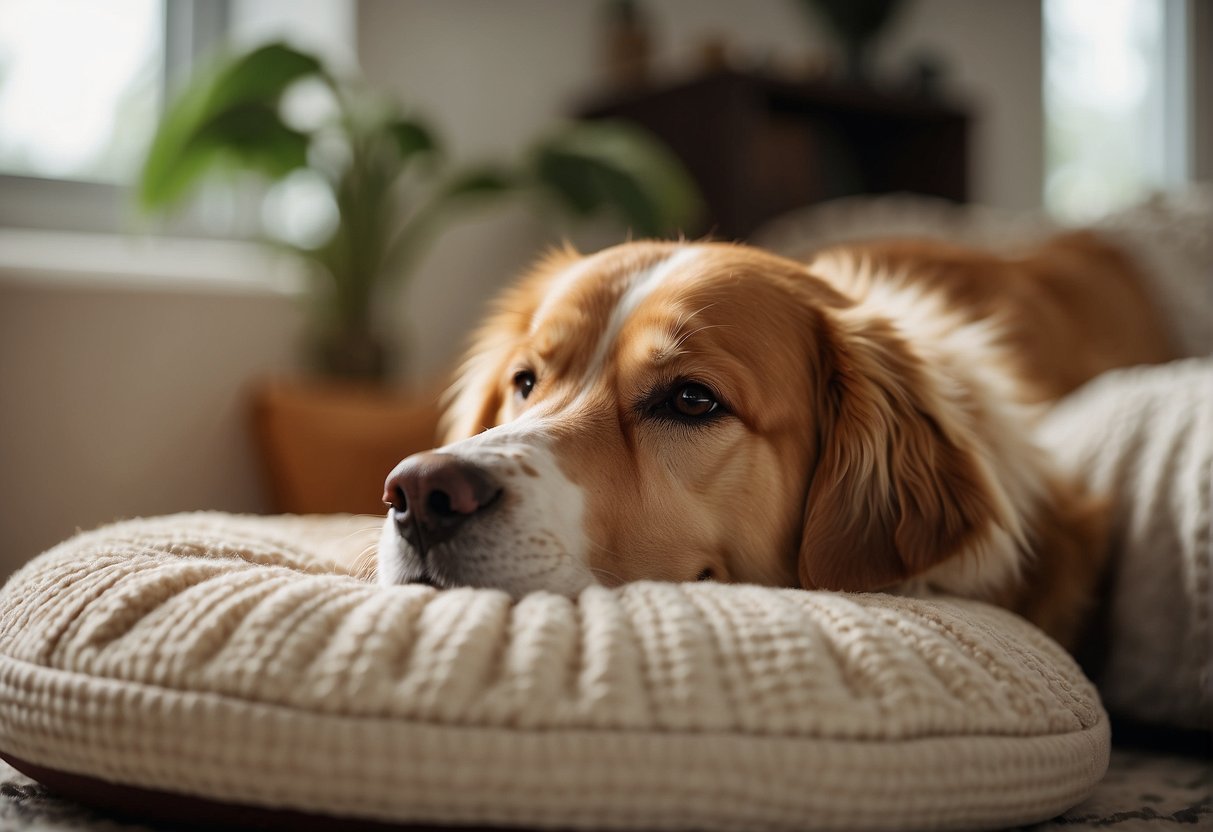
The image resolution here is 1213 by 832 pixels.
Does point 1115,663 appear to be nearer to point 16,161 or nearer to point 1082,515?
point 1082,515

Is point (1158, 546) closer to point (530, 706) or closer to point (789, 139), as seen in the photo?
point (530, 706)

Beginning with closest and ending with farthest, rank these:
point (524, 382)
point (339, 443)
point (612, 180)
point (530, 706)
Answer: point (530, 706) < point (524, 382) < point (339, 443) < point (612, 180)

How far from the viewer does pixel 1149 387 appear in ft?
5.09

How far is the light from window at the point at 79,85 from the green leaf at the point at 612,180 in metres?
1.24

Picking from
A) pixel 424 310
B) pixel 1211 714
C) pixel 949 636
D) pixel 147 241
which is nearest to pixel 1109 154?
pixel 424 310

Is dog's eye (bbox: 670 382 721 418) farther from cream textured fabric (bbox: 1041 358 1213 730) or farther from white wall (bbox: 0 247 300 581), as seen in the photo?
white wall (bbox: 0 247 300 581)

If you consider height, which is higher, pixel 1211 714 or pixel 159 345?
pixel 159 345

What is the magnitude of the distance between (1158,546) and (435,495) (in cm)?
95

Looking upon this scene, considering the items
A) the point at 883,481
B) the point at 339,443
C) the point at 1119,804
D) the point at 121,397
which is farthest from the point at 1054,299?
the point at 121,397

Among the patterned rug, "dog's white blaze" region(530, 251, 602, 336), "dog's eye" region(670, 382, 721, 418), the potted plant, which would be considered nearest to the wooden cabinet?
the potted plant

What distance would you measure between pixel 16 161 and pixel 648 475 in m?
2.82

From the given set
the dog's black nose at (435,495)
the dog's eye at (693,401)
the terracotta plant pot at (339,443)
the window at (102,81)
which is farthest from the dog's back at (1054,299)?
the window at (102,81)

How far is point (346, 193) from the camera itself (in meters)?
3.01

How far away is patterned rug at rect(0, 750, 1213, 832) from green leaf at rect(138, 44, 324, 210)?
2.01 m
